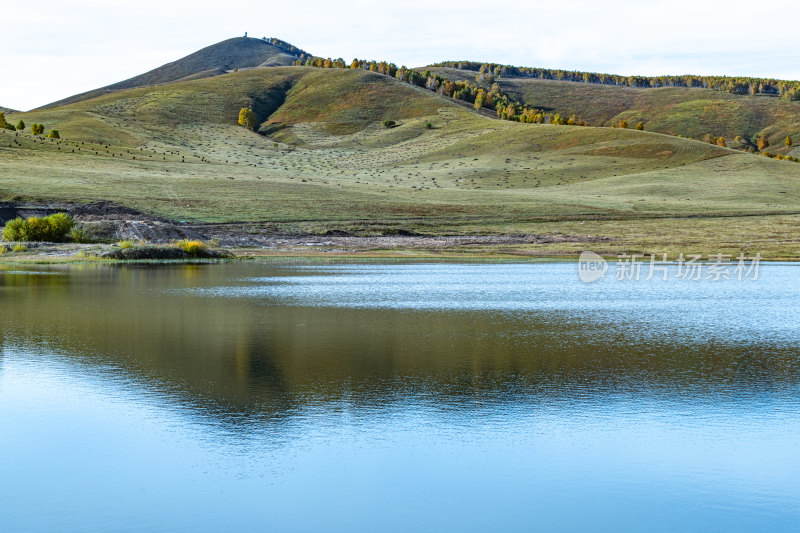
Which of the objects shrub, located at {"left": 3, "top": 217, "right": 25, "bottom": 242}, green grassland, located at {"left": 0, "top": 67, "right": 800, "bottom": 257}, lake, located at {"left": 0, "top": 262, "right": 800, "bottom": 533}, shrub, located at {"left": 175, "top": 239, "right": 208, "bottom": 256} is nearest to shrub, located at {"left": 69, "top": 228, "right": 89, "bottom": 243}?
shrub, located at {"left": 3, "top": 217, "right": 25, "bottom": 242}

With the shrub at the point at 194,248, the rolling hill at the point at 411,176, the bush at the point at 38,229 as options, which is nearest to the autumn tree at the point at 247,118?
the rolling hill at the point at 411,176

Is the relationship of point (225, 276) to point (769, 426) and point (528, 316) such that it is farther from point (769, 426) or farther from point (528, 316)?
point (769, 426)

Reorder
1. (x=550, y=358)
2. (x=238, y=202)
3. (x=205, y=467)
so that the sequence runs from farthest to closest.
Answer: (x=238, y=202) → (x=550, y=358) → (x=205, y=467)

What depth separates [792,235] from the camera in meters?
72.8

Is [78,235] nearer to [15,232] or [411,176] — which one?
[15,232]

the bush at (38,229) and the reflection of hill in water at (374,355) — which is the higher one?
the bush at (38,229)

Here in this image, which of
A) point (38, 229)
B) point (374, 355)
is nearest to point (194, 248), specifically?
point (38, 229)

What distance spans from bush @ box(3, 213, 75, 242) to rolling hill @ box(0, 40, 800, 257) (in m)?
14.4

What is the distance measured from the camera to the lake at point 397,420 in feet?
35.3

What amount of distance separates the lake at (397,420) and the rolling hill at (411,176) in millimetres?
43411

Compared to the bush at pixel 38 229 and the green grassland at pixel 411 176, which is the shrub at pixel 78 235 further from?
the green grassland at pixel 411 176

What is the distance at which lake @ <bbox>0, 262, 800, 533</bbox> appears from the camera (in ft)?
35.3

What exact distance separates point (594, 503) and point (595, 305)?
870 inches

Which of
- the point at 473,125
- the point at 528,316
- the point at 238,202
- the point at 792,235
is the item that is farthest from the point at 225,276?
the point at 473,125
